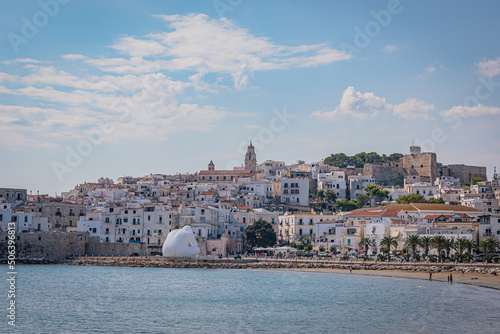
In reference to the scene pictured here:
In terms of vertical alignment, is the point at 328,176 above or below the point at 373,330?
above

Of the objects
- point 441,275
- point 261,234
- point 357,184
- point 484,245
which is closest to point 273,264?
point 261,234

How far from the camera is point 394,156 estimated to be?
138 m

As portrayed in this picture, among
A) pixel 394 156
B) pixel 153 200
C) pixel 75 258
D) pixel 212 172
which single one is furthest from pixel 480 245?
pixel 394 156

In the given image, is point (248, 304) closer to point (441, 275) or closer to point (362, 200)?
point (441, 275)

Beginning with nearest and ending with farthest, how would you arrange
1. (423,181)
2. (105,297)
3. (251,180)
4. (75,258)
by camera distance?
(105,297), (75,258), (251,180), (423,181)

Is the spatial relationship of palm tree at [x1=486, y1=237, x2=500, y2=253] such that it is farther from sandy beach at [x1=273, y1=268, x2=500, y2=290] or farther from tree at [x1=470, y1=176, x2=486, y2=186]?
tree at [x1=470, y1=176, x2=486, y2=186]

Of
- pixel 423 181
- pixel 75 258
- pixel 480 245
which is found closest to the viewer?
pixel 480 245

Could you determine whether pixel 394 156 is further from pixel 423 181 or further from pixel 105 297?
pixel 105 297

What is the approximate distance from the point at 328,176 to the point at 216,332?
3378 inches

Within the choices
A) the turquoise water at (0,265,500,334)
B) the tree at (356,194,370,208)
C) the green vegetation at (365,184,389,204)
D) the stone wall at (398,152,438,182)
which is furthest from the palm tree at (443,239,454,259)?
the stone wall at (398,152,438,182)

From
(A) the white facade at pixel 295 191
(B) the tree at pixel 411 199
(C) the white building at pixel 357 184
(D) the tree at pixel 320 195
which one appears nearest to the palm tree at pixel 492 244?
(B) the tree at pixel 411 199

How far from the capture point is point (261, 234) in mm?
70750

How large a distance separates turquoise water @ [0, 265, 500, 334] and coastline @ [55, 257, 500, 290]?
2.24 metres

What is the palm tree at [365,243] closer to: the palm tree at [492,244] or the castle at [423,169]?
the palm tree at [492,244]
